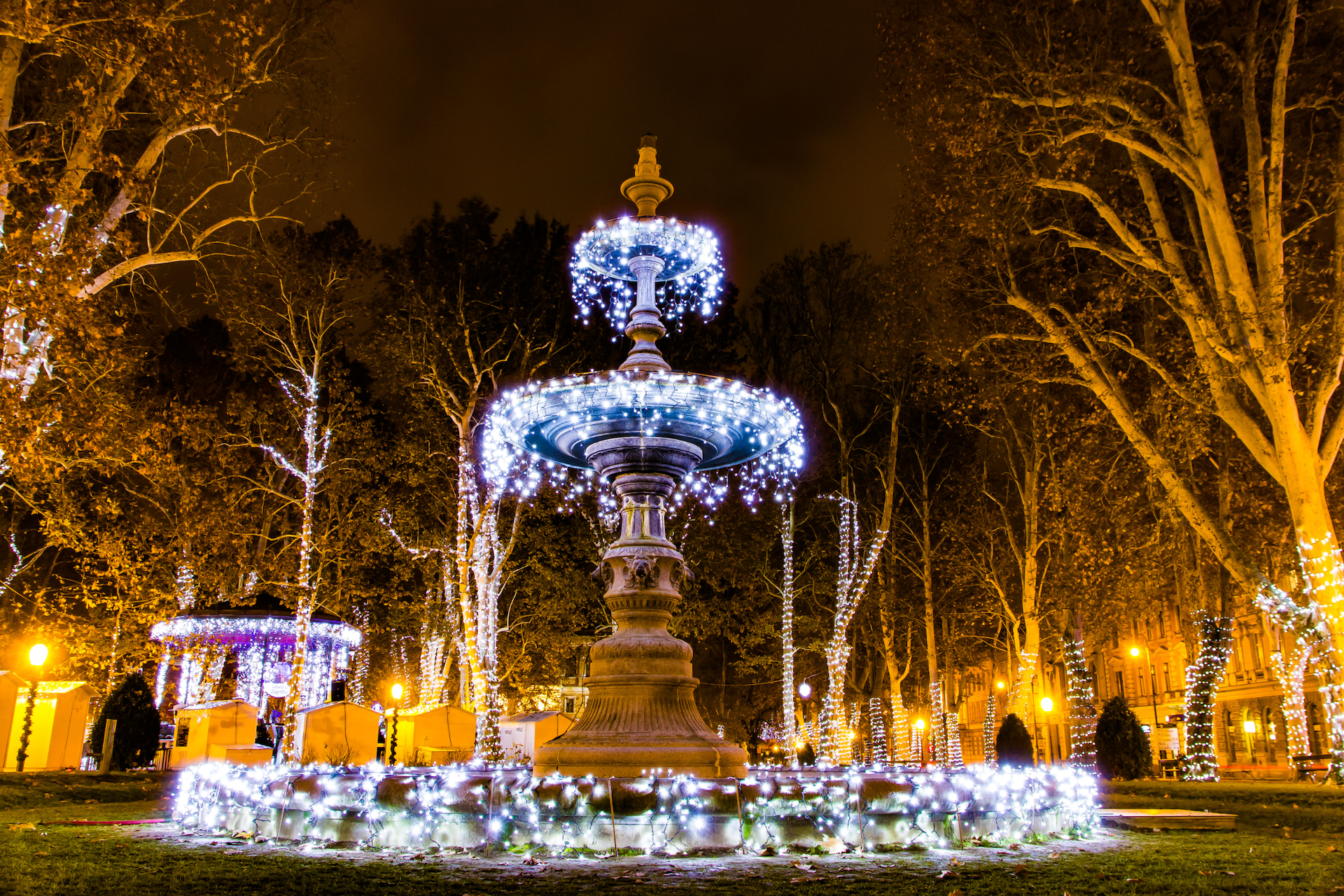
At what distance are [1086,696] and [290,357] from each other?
95.2 feet

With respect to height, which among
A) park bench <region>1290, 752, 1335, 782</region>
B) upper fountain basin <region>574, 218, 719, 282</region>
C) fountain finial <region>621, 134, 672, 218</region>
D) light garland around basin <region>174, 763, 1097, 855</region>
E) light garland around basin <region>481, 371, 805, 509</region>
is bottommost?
park bench <region>1290, 752, 1335, 782</region>

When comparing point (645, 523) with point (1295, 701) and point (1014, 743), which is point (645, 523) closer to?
point (1014, 743)

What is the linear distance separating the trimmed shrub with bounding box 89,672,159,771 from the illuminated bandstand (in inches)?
54.7

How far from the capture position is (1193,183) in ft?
47.3

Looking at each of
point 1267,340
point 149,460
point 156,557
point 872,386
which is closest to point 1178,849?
point 1267,340

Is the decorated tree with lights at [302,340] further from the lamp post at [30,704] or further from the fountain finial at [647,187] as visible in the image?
the fountain finial at [647,187]

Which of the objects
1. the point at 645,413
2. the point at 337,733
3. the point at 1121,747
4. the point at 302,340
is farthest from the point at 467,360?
the point at 1121,747

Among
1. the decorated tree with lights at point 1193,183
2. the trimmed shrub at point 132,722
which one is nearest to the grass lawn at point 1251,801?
the decorated tree with lights at point 1193,183

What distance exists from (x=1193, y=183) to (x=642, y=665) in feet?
37.0

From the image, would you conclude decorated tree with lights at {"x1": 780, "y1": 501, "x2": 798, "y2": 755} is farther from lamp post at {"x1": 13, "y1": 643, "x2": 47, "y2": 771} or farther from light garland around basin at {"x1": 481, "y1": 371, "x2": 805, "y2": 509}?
lamp post at {"x1": 13, "y1": 643, "x2": 47, "y2": 771}

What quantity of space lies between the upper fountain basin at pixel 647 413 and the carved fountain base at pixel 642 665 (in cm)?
27

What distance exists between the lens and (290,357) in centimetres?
A: 2444

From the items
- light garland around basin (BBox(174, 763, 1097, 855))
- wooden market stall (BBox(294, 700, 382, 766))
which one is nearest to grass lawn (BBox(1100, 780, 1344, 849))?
light garland around basin (BBox(174, 763, 1097, 855))

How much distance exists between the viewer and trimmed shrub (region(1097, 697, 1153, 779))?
68.8 feet
